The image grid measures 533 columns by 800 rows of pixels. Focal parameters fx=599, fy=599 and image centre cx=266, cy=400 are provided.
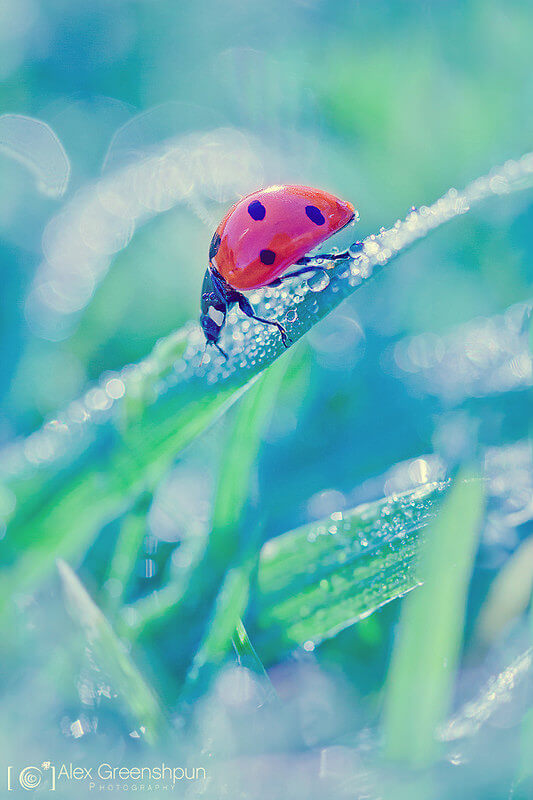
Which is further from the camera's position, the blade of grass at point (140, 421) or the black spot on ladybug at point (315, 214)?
the black spot on ladybug at point (315, 214)

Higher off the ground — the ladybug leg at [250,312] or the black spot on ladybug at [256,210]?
the black spot on ladybug at [256,210]

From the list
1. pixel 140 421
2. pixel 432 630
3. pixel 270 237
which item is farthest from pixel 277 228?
pixel 432 630

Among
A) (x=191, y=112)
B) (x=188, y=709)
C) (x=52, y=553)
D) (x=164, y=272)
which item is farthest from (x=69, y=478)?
(x=191, y=112)

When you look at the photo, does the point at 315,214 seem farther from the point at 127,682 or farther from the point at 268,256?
the point at 127,682

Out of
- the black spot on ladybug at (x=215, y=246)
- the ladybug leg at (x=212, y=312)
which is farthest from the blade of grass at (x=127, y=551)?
the black spot on ladybug at (x=215, y=246)

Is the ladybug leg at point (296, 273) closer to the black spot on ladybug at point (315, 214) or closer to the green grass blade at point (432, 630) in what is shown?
the black spot on ladybug at point (315, 214)

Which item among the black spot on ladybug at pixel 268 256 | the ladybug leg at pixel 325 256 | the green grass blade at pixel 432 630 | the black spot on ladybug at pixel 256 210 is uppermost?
the black spot on ladybug at pixel 256 210

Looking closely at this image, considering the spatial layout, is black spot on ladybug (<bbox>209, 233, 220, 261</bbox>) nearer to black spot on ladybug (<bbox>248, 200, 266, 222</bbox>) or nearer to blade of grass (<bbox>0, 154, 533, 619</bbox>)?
black spot on ladybug (<bbox>248, 200, 266, 222</bbox>)
